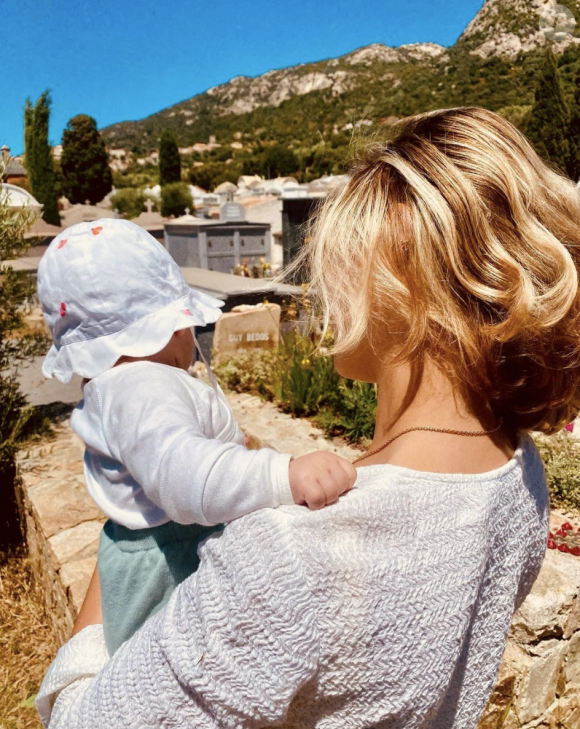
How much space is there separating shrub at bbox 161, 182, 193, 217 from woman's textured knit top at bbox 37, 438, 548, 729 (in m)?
36.4

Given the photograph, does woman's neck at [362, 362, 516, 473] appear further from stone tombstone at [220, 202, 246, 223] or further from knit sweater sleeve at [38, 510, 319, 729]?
stone tombstone at [220, 202, 246, 223]

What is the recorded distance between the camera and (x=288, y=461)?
1.04m

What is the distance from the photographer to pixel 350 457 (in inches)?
155

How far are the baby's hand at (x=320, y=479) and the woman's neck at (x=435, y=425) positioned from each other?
0.37 ft

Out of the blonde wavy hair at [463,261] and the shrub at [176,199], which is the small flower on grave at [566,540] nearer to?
the blonde wavy hair at [463,261]

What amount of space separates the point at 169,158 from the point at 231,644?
4889 centimetres

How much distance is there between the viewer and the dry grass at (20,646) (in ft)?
9.34

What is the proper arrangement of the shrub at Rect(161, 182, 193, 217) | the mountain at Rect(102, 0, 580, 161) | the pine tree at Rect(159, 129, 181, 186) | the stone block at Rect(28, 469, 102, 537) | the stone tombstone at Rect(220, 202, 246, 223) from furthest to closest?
1. the mountain at Rect(102, 0, 580, 161)
2. the pine tree at Rect(159, 129, 181, 186)
3. the shrub at Rect(161, 182, 193, 217)
4. the stone tombstone at Rect(220, 202, 246, 223)
5. the stone block at Rect(28, 469, 102, 537)

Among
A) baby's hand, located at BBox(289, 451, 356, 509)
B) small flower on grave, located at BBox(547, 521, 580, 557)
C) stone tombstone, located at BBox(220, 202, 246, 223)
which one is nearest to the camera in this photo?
baby's hand, located at BBox(289, 451, 356, 509)

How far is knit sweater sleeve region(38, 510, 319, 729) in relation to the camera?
0.80 metres

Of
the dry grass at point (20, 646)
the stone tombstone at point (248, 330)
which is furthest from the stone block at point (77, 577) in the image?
the stone tombstone at point (248, 330)

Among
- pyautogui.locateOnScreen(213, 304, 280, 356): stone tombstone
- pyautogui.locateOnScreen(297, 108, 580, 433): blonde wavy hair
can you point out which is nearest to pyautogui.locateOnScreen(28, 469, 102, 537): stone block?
pyautogui.locateOnScreen(297, 108, 580, 433): blonde wavy hair

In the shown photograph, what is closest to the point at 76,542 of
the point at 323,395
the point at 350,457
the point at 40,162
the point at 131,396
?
the point at 350,457

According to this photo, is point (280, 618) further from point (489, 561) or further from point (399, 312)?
point (399, 312)
